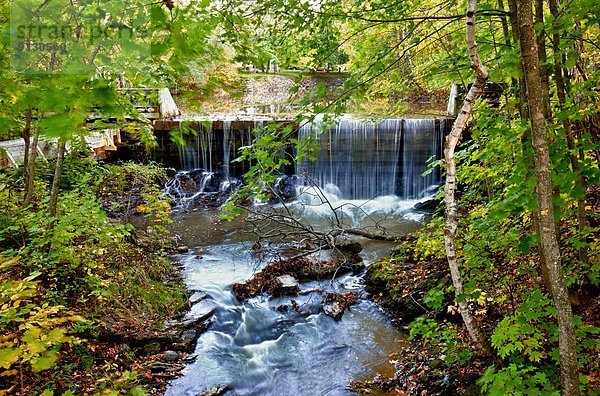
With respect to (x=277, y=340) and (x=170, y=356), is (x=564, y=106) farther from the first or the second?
(x=170, y=356)

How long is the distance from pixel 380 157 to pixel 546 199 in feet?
35.1

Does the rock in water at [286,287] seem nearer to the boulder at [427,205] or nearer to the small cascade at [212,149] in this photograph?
→ the boulder at [427,205]

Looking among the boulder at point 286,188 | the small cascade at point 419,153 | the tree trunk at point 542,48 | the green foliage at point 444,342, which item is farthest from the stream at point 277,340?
the small cascade at point 419,153

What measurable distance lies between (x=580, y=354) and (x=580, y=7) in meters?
2.65

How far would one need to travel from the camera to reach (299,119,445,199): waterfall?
40.6 feet

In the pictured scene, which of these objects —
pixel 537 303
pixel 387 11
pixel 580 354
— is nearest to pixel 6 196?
pixel 387 11

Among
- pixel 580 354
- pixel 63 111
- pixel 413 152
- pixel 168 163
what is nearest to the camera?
pixel 63 111

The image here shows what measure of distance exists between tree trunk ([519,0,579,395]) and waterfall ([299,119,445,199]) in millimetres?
9991

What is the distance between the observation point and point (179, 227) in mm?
10062

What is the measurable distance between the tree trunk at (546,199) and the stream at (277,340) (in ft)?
7.38

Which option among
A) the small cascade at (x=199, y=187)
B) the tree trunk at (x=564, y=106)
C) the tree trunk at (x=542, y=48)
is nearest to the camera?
the tree trunk at (x=542, y=48)

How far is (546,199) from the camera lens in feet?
7.54

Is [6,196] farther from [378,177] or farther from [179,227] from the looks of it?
[378,177]

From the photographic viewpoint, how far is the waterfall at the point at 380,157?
1237cm
